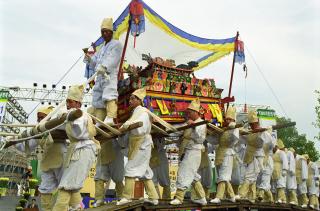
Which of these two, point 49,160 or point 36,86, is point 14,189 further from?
point 49,160

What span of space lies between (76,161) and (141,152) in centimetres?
104

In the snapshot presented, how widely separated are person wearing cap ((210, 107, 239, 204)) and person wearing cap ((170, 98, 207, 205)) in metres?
0.69

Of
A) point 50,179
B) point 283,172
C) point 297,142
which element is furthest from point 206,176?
point 297,142

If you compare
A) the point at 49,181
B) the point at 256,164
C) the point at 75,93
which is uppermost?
the point at 75,93

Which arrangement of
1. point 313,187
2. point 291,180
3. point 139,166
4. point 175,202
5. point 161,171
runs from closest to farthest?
1. point 139,166
2. point 175,202
3. point 161,171
4. point 291,180
5. point 313,187

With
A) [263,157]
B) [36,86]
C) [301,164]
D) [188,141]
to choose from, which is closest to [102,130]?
[188,141]

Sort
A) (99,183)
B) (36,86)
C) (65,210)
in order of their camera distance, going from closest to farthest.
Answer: (65,210) < (99,183) < (36,86)

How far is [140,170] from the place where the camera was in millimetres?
5715

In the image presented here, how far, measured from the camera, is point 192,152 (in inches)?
259

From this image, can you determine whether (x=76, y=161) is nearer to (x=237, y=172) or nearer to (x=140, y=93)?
(x=140, y=93)

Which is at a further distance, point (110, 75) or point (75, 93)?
point (110, 75)

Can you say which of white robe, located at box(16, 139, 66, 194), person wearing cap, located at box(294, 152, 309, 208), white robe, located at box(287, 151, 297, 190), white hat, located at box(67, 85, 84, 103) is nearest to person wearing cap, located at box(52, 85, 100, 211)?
white hat, located at box(67, 85, 84, 103)

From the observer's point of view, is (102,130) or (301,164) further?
(301,164)

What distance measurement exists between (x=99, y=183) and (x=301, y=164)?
5.77m
